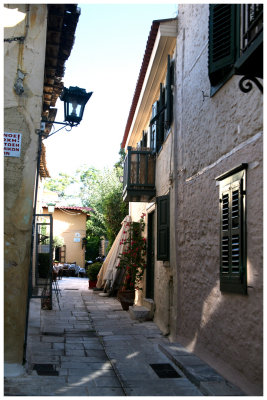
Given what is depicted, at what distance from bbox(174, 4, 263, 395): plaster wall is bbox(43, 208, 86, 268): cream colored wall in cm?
2476

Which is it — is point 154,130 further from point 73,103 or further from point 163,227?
point 73,103

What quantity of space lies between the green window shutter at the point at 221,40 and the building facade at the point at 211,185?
0.01m

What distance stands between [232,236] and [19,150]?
295 cm

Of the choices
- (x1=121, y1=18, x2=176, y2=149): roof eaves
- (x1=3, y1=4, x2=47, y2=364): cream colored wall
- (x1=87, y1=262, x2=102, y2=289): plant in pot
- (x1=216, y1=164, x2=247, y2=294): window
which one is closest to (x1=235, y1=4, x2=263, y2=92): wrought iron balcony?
(x1=216, y1=164, x2=247, y2=294): window

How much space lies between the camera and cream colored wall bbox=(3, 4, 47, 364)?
5602 millimetres

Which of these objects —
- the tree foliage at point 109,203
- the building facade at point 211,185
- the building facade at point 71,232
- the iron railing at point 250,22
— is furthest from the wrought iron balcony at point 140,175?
the building facade at point 71,232

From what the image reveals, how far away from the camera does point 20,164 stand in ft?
19.3

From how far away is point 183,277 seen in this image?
7.66 meters

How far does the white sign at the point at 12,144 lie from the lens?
5855 millimetres

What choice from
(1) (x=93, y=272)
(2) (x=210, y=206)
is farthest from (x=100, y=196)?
(2) (x=210, y=206)

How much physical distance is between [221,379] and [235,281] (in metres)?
1.19

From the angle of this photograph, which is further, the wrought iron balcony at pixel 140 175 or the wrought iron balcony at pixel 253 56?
the wrought iron balcony at pixel 140 175

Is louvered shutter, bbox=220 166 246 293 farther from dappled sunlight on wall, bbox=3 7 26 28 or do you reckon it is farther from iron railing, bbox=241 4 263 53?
dappled sunlight on wall, bbox=3 7 26 28

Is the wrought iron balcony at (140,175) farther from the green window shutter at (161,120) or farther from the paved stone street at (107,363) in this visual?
the paved stone street at (107,363)
